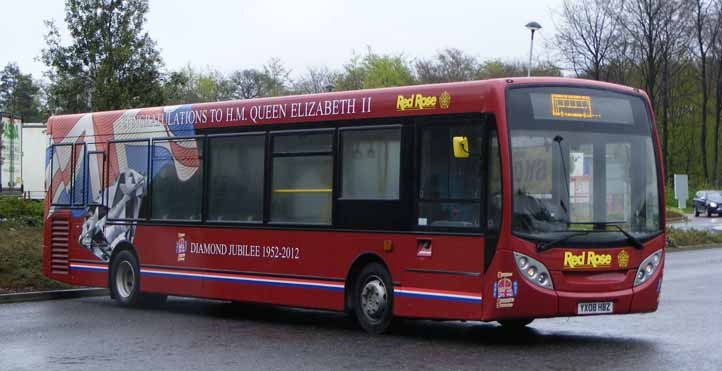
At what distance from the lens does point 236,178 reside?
16.1m

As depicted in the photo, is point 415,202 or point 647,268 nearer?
point 647,268

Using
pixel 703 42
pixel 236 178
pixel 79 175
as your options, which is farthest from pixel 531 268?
pixel 703 42

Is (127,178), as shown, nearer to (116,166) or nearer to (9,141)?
(116,166)

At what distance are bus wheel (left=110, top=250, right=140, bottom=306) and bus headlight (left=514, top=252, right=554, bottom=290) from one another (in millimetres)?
7428

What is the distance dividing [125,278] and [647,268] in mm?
8590

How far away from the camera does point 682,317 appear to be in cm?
1538

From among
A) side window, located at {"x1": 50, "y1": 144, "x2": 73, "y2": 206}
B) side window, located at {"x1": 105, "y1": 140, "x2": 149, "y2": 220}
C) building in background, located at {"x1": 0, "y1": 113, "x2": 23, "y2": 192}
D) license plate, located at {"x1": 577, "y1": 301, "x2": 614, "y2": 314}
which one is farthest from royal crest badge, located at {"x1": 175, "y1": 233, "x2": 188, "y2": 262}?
building in background, located at {"x1": 0, "y1": 113, "x2": 23, "y2": 192}

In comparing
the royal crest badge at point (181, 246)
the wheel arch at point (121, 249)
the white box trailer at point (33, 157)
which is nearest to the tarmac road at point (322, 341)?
the wheel arch at point (121, 249)

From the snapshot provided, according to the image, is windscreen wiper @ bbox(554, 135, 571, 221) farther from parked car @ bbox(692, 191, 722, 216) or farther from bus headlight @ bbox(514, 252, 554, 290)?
parked car @ bbox(692, 191, 722, 216)

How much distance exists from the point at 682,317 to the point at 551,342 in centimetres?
326

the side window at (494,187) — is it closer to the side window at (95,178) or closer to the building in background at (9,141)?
the side window at (95,178)

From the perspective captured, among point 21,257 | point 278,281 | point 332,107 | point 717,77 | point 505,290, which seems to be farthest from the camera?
point 717,77

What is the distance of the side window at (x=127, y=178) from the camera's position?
17.9 meters

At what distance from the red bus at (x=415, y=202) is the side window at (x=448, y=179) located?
2 cm
